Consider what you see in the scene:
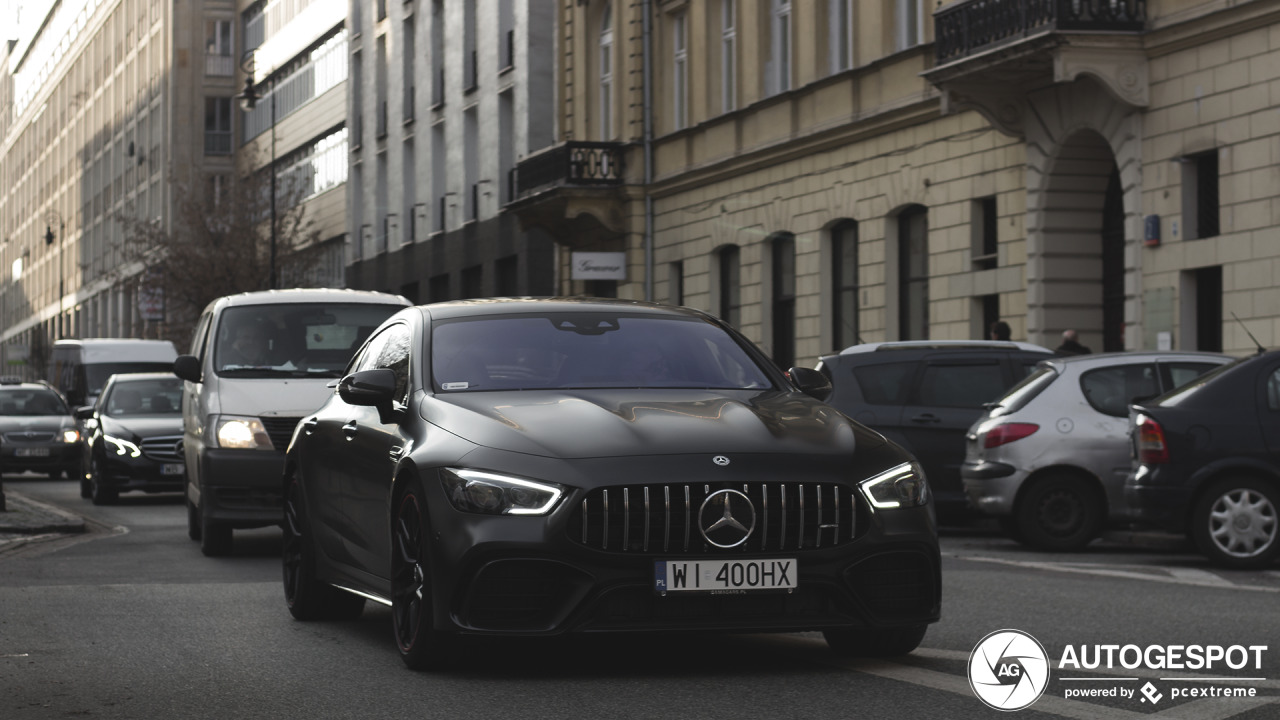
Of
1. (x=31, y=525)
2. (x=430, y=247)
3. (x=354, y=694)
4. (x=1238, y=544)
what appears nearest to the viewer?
(x=354, y=694)

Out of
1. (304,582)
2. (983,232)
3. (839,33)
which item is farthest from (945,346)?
(839,33)

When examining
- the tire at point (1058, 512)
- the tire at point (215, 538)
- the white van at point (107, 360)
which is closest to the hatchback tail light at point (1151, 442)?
the tire at point (1058, 512)

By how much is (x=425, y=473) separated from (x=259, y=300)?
8.76m

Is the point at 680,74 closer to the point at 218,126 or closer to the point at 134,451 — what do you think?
the point at 134,451

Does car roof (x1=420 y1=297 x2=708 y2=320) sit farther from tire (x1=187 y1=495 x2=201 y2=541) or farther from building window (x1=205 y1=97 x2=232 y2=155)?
building window (x1=205 y1=97 x2=232 y2=155)

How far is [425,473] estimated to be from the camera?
26.0 ft

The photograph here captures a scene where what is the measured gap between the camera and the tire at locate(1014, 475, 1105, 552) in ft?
54.2

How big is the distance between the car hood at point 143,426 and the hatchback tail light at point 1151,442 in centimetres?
1318

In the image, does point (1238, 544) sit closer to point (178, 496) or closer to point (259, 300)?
point (259, 300)

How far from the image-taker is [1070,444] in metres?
16.5

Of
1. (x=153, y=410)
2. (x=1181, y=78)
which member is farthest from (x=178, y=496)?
(x=1181, y=78)

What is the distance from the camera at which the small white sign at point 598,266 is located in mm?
38031

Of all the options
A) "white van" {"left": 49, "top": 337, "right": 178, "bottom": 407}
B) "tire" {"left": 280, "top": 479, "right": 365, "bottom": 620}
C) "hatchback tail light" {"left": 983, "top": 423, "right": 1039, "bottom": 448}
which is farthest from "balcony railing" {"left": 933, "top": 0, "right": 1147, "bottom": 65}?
"white van" {"left": 49, "top": 337, "right": 178, "bottom": 407}

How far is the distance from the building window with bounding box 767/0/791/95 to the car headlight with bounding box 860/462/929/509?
86.5 feet
